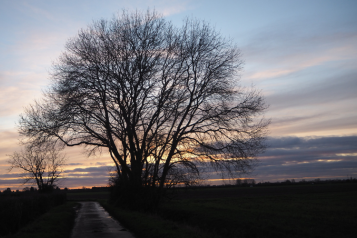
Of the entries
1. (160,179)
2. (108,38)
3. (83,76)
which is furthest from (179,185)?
(108,38)

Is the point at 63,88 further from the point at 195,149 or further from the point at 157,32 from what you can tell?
→ the point at 195,149

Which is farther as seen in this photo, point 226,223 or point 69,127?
point 69,127

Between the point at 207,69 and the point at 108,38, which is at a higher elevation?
the point at 108,38

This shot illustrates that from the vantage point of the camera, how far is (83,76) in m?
23.5

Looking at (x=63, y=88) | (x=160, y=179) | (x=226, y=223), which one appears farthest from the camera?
(x=160, y=179)

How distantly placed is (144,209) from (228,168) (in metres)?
7.22

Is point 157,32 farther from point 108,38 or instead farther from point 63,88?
point 63,88

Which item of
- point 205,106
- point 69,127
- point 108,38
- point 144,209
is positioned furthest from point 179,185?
point 108,38

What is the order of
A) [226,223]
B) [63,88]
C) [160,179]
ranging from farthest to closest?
1. [160,179]
2. [63,88]
3. [226,223]

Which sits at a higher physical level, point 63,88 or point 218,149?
point 63,88


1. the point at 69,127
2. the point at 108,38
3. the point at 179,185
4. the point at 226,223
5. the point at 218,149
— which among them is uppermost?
the point at 108,38

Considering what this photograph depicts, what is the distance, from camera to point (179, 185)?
2416cm

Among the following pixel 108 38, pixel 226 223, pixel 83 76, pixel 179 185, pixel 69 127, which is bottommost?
pixel 226 223

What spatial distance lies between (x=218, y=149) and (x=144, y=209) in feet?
24.1
